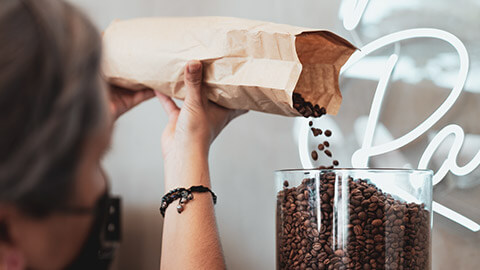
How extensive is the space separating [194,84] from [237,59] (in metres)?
0.12

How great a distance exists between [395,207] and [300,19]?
0.75m

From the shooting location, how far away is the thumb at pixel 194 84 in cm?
105

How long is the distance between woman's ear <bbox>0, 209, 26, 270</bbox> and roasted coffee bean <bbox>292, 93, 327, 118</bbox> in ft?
2.14

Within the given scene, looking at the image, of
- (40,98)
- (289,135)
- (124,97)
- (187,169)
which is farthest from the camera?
(289,135)

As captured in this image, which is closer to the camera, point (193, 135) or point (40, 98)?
point (40, 98)

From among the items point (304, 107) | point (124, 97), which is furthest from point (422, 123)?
point (124, 97)

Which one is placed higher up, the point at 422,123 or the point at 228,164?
the point at 422,123

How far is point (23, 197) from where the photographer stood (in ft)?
1.36

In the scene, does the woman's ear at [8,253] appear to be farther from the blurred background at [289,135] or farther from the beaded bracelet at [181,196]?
the beaded bracelet at [181,196]

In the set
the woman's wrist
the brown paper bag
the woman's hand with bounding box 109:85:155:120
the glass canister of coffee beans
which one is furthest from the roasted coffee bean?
the woman's hand with bounding box 109:85:155:120

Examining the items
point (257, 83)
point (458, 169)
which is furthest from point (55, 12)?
point (458, 169)

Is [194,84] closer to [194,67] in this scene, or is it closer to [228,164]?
[194,67]

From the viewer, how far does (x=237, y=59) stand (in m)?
1.02

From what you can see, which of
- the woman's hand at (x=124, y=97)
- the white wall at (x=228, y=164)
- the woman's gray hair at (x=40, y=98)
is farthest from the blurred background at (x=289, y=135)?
the woman's gray hair at (x=40, y=98)
